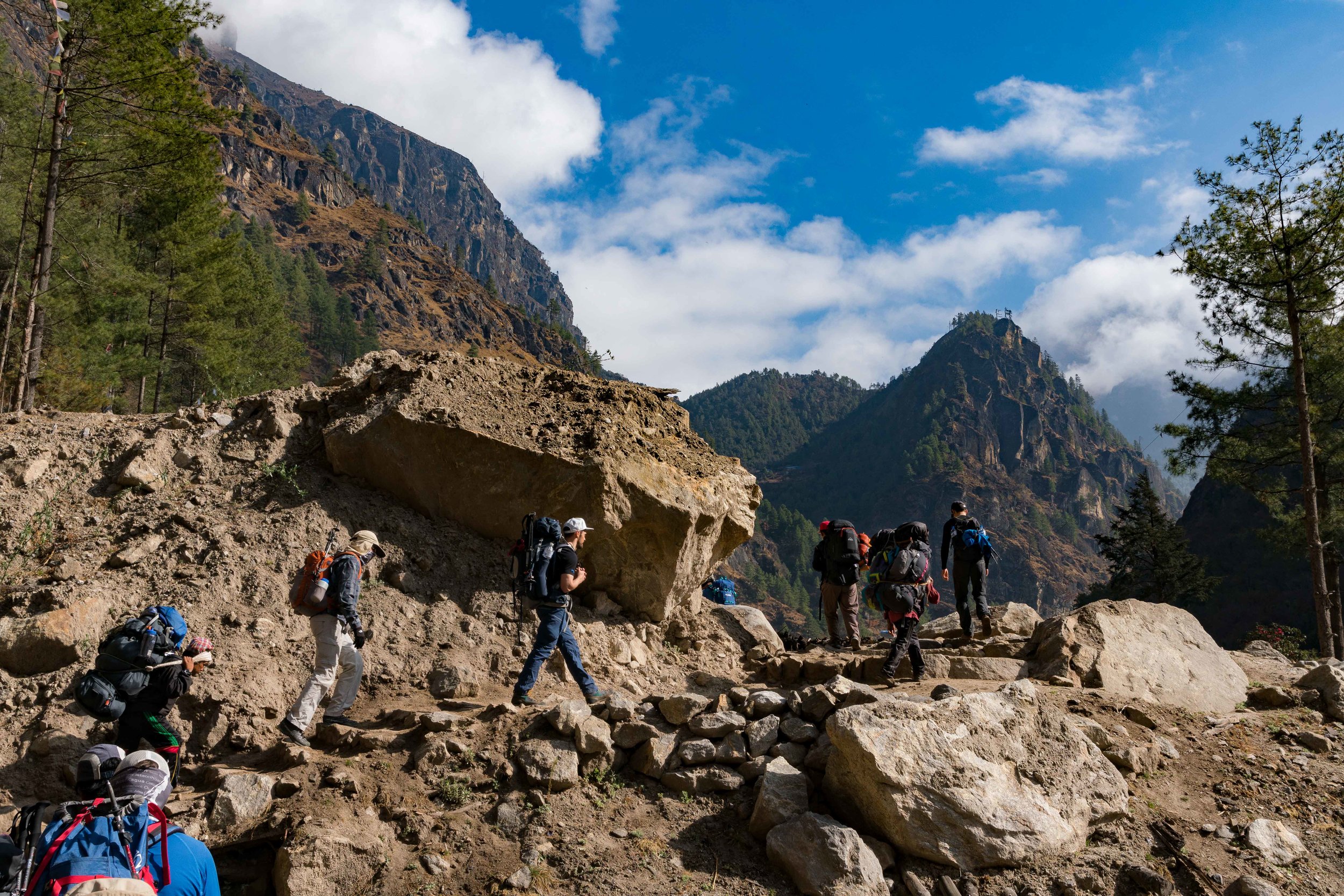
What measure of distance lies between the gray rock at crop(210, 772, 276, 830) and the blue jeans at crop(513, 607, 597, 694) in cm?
186

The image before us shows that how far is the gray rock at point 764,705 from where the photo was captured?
219 inches

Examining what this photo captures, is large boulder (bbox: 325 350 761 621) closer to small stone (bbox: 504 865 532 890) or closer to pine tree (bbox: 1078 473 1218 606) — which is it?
small stone (bbox: 504 865 532 890)

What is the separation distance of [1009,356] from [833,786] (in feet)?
676

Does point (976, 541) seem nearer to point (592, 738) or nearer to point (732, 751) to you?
point (732, 751)

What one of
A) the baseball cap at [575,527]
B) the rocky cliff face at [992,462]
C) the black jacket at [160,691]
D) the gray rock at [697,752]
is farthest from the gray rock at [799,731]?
the rocky cliff face at [992,462]

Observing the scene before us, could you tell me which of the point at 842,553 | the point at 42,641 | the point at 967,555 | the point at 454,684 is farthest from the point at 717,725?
the point at 42,641

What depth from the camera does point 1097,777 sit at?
4941mm

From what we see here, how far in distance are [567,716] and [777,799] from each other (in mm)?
1557

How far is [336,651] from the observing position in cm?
546

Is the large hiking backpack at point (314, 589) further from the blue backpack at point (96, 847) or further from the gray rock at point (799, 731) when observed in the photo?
the gray rock at point (799, 731)

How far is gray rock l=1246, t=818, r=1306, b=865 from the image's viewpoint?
475 centimetres

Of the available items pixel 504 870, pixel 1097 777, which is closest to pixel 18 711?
pixel 504 870

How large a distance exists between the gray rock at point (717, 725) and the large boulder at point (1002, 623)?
5.05m

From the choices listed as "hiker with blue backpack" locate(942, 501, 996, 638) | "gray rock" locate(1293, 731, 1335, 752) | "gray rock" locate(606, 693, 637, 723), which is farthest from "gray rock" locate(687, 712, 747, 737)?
"gray rock" locate(1293, 731, 1335, 752)
